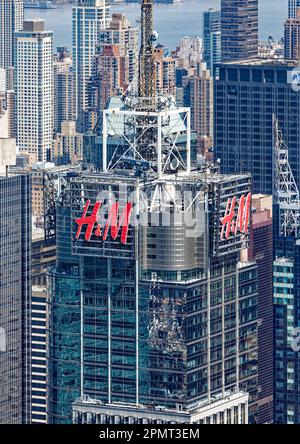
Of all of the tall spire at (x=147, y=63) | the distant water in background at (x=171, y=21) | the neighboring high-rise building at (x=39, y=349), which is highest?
the distant water in background at (x=171, y=21)

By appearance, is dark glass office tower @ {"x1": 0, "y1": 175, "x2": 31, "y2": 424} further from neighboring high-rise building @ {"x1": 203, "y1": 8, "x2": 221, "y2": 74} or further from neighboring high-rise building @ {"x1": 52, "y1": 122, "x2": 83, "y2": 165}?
neighboring high-rise building @ {"x1": 203, "y1": 8, "x2": 221, "y2": 74}

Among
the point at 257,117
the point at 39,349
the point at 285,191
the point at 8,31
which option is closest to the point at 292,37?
the point at 8,31

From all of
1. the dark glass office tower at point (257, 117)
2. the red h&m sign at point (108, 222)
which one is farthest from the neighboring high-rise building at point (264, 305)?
the red h&m sign at point (108, 222)

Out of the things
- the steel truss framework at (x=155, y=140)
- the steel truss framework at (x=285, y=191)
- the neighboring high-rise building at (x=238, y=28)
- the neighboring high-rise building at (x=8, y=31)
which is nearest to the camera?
the steel truss framework at (x=155, y=140)

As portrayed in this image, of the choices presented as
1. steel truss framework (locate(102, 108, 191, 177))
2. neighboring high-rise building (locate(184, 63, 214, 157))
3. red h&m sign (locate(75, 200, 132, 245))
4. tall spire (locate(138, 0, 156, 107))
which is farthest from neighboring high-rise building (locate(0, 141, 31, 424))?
neighboring high-rise building (locate(184, 63, 214, 157))

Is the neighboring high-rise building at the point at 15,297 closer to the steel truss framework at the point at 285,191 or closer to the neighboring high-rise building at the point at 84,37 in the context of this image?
the steel truss framework at the point at 285,191

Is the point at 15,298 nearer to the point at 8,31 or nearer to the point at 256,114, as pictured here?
the point at 256,114
